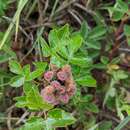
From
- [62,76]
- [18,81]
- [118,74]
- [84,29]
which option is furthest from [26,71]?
[118,74]

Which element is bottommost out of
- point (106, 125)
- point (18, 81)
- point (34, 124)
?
point (106, 125)

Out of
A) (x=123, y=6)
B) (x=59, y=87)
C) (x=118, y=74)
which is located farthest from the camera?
(x=118, y=74)

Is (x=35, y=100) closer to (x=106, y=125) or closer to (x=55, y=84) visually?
(x=55, y=84)

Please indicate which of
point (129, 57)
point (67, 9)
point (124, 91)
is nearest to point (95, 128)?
point (124, 91)

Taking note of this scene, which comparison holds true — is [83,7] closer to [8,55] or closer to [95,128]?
[8,55]

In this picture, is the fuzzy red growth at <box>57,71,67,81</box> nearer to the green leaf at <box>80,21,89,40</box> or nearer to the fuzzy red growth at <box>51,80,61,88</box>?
the fuzzy red growth at <box>51,80,61,88</box>

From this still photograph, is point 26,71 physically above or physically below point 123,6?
below

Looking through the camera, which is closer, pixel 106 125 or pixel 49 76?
pixel 49 76

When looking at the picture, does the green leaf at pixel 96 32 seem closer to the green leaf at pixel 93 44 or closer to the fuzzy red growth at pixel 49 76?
the green leaf at pixel 93 44
